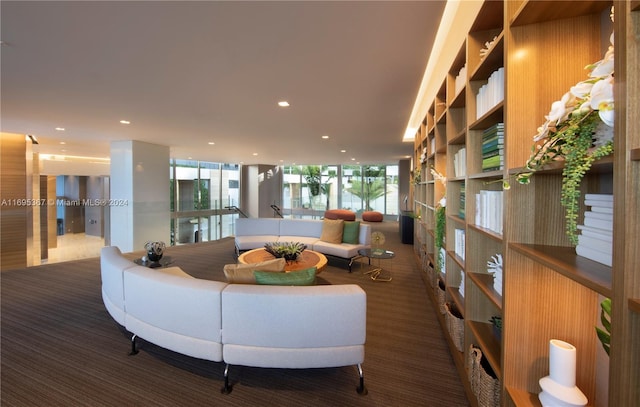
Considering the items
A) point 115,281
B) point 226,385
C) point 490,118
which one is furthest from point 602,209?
point 115,281

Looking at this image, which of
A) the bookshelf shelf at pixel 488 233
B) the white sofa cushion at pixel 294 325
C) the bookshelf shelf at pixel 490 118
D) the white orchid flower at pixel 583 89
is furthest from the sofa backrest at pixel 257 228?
the white orchid flower at pixel 583 89

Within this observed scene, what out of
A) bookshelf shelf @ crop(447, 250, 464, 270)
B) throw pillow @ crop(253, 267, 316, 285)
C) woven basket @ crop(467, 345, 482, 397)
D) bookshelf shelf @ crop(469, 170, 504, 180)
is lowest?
woven basket @ crop(467, 345, 482, 397)

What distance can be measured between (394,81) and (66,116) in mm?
5007

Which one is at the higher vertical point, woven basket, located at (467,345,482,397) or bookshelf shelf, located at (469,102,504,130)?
bookshelf shelf, located at (469,102,504,130)

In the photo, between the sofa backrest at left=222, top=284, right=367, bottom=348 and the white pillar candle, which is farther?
the sofa backrest at left=222, top=284, right=367, bottom=348

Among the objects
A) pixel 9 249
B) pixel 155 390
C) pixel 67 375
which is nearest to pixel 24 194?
pixel 9 249

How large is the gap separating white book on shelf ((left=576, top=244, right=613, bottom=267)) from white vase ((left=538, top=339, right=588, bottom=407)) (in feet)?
1.35

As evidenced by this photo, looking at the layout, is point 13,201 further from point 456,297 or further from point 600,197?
point 600,197

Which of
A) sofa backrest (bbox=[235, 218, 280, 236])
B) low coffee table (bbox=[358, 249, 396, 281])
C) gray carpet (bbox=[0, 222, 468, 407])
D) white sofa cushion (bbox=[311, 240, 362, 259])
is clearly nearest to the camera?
gray carpet (bbox=[0, 222, 468, 407])

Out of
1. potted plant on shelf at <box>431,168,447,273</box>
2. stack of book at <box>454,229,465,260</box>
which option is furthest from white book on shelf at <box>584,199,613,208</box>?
potted plant on shelf at <box>431,168,447,273</box>

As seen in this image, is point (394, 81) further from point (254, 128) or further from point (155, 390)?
point (155, 390)

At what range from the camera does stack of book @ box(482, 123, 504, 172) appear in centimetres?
153

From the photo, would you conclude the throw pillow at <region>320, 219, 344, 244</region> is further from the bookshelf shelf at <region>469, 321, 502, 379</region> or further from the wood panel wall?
the wood panel wall

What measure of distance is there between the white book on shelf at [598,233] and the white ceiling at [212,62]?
156 centimetres
